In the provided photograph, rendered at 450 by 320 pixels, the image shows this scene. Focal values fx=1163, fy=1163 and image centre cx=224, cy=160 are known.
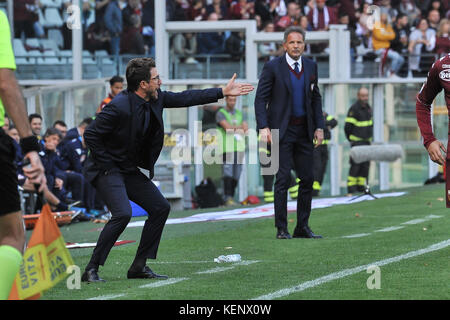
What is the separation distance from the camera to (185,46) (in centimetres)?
2564

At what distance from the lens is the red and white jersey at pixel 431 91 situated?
30.7 feet

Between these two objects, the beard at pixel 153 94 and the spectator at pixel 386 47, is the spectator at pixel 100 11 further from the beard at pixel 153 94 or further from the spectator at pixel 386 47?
the beard at pixel 153 94

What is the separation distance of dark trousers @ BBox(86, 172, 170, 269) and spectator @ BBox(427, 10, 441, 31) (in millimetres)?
19756

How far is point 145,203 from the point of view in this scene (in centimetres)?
931

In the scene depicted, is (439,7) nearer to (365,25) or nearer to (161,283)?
(365,25)

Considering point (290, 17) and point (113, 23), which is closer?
point (113, 23)

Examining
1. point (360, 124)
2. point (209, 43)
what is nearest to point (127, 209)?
point (360, 124)

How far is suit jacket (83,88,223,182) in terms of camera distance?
361 inches

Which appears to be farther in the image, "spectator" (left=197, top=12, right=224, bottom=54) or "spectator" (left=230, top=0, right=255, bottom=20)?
"spectator" (left=230, top=0, right=255, bottom=20)

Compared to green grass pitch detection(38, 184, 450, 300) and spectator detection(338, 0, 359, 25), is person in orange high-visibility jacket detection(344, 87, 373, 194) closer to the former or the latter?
spectator detection(338, 0, 359, 25)

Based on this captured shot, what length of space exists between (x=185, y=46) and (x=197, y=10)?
2037mm

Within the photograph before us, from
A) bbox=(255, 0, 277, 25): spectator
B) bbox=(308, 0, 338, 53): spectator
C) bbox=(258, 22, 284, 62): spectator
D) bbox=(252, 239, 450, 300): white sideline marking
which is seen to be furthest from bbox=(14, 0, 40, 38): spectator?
bbox=(252, 239, 450, 300): white sideline marking

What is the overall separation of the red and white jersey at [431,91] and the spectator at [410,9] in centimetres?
1947
